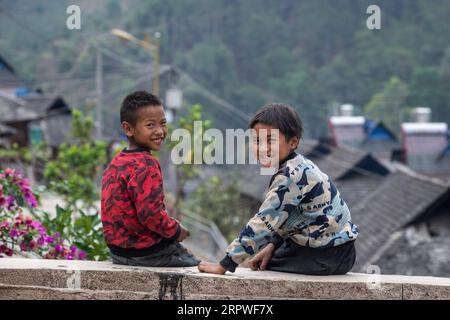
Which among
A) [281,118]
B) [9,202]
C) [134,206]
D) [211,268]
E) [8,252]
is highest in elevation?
[281,118]

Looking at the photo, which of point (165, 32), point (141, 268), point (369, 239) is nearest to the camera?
point (141, 268)

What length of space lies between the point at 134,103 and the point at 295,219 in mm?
1038

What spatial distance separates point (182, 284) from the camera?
12.0 ft

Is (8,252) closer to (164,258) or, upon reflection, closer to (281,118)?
(164,258)

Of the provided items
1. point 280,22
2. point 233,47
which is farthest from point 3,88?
point 280,22

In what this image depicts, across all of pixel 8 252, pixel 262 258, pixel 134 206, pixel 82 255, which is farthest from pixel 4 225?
pixel 262 258

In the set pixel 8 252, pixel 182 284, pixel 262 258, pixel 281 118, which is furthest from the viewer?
pixel 8 252

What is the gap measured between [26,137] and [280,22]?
37159mm

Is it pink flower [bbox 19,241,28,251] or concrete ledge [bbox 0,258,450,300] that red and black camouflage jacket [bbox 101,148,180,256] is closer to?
concrete ledge [bbox 0,258,450,300]

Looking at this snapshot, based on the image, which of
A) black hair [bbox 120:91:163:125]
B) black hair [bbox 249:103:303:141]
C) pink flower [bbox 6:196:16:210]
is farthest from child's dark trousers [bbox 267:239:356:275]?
pink flower [bbox 6:196:16:210]

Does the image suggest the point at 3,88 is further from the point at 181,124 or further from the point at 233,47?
the point at 233,47

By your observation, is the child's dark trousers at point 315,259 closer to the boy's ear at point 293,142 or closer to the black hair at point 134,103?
the boy's ear at point 293,142

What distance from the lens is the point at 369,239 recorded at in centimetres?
1518

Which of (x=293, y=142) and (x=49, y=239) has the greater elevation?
(x=293, y=142)
